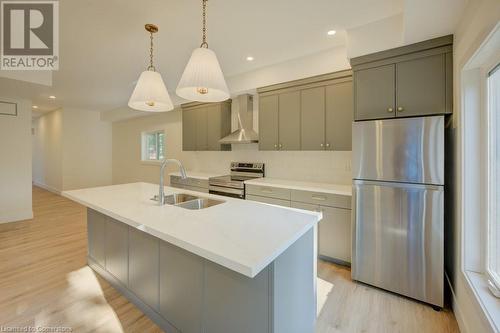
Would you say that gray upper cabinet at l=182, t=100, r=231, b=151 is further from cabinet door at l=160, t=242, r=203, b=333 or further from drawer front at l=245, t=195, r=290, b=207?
cabinet door at l=160, t=242, r=203, b=333

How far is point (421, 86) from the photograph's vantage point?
2.01m

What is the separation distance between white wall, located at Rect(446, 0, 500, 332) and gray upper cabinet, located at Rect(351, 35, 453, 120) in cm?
10

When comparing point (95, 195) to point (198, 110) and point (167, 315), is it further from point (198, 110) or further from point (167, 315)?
point (198, 110)

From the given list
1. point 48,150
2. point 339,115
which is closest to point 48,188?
point 48,150

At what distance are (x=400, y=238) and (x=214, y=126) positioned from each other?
3.19 meters

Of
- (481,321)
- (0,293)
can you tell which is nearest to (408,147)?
(481,321)

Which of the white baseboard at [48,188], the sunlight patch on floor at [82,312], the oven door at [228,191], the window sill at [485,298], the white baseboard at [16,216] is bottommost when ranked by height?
the sunlight patch on floor at [82,312]

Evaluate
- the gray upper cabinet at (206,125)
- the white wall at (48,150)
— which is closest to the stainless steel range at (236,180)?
the gray upper cabinet at (206,125)

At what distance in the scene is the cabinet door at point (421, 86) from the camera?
76.5 inches

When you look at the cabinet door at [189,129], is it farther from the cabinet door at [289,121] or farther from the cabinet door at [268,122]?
the cabinet door at [289,121]

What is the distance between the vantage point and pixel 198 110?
432cm

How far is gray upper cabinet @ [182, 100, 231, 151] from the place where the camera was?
4.07m

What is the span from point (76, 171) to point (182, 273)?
267 inches

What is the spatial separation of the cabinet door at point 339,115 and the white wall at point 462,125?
0.99m
